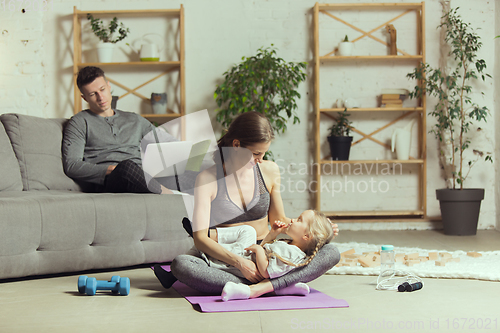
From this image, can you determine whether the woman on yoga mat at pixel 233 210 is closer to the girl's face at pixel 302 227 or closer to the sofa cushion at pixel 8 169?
the girl's face at pixel 302 227

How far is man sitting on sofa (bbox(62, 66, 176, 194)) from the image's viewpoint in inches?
97.9

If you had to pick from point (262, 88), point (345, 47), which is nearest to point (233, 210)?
point (262, 88)

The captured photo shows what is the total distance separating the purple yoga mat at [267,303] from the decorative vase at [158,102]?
251 cm

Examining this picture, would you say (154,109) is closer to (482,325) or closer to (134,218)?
(134,218)

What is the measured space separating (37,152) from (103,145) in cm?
36

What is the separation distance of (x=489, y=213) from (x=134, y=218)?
317 cm

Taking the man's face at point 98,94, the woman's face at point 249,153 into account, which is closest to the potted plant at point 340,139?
the man's face at point 98,94

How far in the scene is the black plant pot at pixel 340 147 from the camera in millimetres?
3912

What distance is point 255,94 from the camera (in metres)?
3.90

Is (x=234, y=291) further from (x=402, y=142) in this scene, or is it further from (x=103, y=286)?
(x=402, y=142)

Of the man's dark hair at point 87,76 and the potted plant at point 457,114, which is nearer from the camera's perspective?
the man's dark hair at point 87,76

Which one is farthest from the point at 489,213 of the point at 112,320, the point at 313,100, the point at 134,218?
the point at 112,320

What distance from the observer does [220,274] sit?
1.68 metres

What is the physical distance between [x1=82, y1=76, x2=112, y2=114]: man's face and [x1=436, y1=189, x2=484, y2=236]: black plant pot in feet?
8.79
